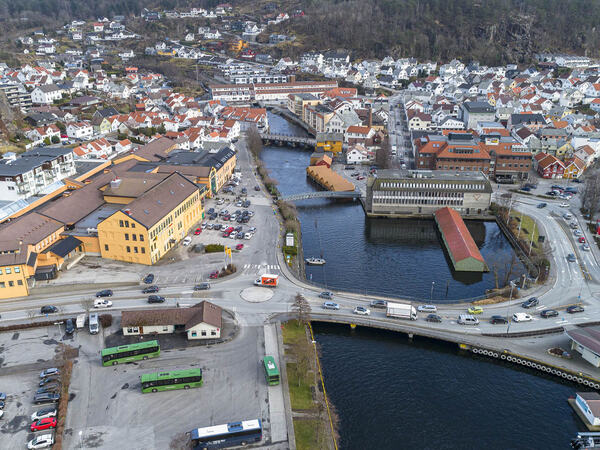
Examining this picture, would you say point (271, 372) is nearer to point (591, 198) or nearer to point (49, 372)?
point (49, 372)

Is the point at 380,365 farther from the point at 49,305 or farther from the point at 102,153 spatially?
the point at 102,153

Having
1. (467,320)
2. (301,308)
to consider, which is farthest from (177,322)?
(467,320)

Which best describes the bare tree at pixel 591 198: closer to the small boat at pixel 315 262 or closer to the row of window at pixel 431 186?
the row of window at pixel 431 186

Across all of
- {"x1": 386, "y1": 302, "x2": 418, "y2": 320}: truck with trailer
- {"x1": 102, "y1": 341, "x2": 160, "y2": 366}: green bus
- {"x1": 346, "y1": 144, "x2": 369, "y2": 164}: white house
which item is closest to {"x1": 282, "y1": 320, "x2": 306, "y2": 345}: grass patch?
{"x1": 386, "y1": 302, "x2": 418, "y2": 320}: truck with trailer

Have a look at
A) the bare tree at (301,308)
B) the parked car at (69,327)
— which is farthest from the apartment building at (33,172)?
the bare tree at (301,308)

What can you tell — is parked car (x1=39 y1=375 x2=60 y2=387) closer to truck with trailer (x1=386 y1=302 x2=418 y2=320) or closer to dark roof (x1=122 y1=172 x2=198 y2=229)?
dark roof (x1=122 y1=172 x2=198 y2=229)

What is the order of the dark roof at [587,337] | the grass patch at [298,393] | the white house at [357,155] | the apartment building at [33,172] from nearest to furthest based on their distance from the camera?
the grass patch at [298,393] → the dark roof at [587,337] → the apartment building at [33,172] → the white house at [357,155]
